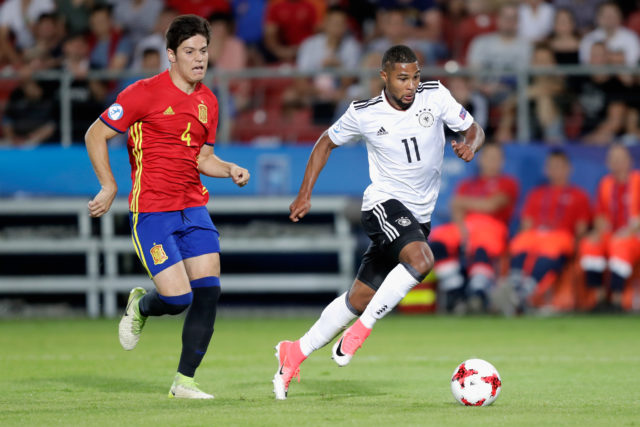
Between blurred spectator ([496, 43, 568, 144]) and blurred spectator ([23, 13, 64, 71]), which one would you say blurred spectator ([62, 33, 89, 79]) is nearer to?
blurred spectator ([23, 13, 64, 71])

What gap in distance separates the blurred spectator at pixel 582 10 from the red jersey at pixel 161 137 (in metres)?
9.97

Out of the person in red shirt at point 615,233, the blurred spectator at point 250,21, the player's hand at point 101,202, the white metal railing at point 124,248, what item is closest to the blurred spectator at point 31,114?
the white metal railing at point 124,248

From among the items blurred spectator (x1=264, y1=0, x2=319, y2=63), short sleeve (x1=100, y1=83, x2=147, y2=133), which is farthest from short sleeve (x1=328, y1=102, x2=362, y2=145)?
blurred spectator (x1=264, y1=0, x2=319, y2=63)

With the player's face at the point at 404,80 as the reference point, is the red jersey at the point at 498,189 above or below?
below

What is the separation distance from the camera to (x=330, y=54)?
1609 centimetres

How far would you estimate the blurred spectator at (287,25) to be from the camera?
55.3 ft

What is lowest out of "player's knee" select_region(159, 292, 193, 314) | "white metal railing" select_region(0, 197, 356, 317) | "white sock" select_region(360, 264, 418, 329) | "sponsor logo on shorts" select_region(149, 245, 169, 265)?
"white metal railing" select_region(0, 197, 356, 317)

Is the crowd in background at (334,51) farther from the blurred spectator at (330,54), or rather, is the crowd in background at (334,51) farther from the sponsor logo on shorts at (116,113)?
the sponsor logo on shorts at (116,113)

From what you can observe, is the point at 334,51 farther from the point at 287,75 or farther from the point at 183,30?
the point at 183,30

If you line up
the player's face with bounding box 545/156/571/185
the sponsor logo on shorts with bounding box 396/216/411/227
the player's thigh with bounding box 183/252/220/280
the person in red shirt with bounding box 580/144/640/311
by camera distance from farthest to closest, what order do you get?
the player's face with bounding box 545/156/571/185, the person in red shirt with bounding box 580/144/640/311, the sponsor logo on shorts with bounding box 396/216/411/227, the player's thigh with bounding box 183/252/220/280

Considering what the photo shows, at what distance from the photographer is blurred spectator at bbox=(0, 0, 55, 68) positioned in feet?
56.5

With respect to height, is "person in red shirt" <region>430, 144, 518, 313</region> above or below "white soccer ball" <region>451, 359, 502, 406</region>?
below

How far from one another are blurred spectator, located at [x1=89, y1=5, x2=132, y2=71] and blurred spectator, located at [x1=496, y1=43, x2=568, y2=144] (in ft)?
18.3

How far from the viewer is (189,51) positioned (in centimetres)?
736
